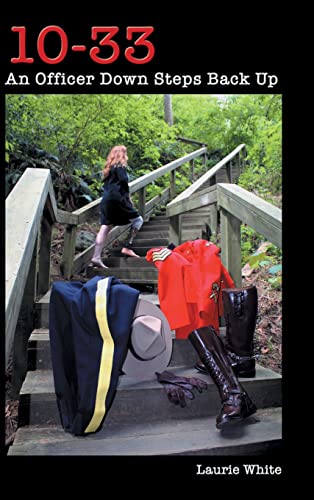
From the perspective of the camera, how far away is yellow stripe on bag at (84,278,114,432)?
1.79 meters

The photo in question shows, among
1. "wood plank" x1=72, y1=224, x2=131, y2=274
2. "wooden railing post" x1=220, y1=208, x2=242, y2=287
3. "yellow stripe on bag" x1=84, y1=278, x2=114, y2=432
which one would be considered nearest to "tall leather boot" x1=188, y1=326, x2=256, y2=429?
"yellow stripe on bag" x1=84, y1=278, x2=114, y2=432

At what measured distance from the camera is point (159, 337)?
204 cm

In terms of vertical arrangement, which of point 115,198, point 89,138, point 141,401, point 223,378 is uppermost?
point 89,138

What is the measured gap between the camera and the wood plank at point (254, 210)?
2.11 m

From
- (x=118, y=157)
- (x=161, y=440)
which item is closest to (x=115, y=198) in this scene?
(x=118, y=157)

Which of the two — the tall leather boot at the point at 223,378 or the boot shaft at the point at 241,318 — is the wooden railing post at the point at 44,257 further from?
the boot shaft at the point at 241,318

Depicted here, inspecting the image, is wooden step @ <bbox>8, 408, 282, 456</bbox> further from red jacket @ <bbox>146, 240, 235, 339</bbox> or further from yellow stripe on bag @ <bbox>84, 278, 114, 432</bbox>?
red jacket @ <bbox>146, 240, 235, 339</bbox>

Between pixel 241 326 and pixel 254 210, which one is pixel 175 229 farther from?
pixel 241 326

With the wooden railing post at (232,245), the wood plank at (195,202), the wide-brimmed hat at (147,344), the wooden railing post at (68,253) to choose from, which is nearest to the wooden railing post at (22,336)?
the wide-brimmed hat at (147,344)

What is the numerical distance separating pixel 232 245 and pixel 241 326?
2.64ft

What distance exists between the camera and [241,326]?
226 centimetres

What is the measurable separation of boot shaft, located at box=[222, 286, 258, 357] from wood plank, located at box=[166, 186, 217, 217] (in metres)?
1.23
